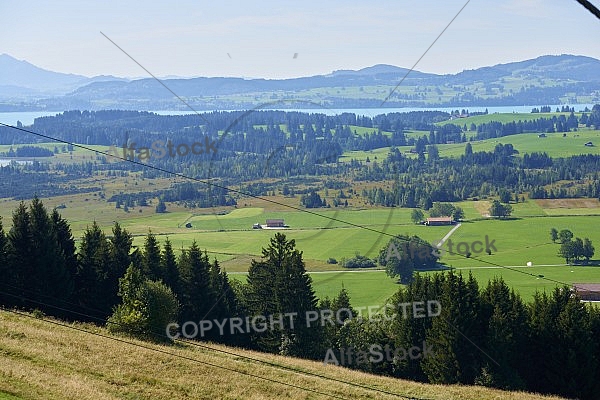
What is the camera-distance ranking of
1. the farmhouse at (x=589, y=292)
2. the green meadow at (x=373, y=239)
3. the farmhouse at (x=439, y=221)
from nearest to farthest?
the farmhouse at (x=589, y=292) → the green meadow at (x=373, y=239) → the farmhouse at (x=439, y=221)

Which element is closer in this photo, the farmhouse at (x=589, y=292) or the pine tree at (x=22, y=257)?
the pine tree at (x=22, y=257)

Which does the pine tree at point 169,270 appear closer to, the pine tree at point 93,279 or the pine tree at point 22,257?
the pine tree at point 93,279

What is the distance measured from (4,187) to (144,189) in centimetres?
3761

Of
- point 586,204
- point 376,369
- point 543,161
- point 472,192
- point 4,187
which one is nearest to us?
point 376,369

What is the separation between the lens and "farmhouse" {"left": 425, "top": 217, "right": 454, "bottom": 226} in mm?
113688

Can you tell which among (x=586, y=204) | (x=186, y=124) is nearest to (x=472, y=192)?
(x=586, y=204)

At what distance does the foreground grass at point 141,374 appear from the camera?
842 inches

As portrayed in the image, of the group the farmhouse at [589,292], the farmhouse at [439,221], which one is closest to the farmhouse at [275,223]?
the farmhouse at [439,221]

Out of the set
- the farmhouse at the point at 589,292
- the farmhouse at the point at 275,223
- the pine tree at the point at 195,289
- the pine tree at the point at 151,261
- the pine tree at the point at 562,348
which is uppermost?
the pine tree at the point at 151,261

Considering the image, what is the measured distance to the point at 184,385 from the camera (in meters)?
24.6

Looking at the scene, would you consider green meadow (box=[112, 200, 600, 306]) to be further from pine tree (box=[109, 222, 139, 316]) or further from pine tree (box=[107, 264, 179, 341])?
pine tree (box=[107, 264, 179, 341])

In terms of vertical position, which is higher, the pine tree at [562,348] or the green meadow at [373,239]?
the pine tree at [562,348]

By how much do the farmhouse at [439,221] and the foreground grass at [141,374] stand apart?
83478 millimetres

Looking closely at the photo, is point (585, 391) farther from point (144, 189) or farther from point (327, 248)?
point (144, 189)
